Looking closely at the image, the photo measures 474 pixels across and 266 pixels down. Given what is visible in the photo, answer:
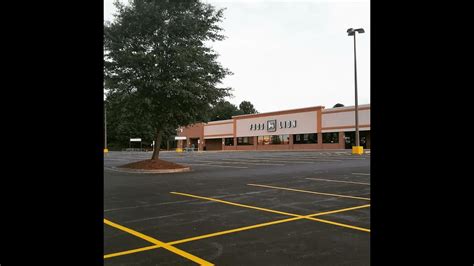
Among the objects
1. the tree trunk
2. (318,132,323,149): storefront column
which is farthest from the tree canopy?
the tree trunk

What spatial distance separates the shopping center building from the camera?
5116cm

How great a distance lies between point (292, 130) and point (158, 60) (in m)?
43.3

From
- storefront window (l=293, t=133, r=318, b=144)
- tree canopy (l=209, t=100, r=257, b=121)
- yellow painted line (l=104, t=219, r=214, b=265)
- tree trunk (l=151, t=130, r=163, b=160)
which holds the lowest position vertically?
yellow painted line (l=104, t=219, r=214, b=265)

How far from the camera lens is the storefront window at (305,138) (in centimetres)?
5588

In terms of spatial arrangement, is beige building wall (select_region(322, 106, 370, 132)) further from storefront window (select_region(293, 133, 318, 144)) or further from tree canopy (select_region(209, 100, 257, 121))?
tree canopy (select_region(209, 100, 257, 121))

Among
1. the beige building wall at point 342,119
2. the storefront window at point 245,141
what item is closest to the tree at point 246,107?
the storefront window at point 245,141

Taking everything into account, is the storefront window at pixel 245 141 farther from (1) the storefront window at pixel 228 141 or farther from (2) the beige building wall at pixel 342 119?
(2) the beige building wall at pixel 342 119

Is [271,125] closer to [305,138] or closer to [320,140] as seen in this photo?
[305,138]

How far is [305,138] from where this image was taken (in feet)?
188

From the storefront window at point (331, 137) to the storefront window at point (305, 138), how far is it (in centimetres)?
157

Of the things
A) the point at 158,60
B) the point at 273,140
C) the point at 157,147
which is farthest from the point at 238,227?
the point at 273,140
